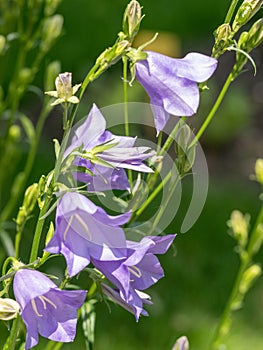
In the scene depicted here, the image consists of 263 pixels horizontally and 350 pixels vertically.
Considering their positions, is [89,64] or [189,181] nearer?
[189,181]

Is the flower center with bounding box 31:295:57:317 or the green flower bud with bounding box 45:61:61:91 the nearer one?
the flower center with bounding box 31:295:57:317

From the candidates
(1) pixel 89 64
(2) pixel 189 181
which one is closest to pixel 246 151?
(2) pixel 189 181

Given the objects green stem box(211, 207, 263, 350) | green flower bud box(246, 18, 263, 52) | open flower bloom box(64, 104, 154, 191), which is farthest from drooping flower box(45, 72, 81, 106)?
green stem box(211, 207, 263, 350)

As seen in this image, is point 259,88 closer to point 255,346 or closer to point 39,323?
point 255,346

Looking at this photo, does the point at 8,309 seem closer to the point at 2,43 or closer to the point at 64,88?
the point at 64,88

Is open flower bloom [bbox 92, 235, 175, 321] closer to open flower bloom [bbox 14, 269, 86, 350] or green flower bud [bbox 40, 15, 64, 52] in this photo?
open flower bloom [bbox 14, 269, 86, 350]
